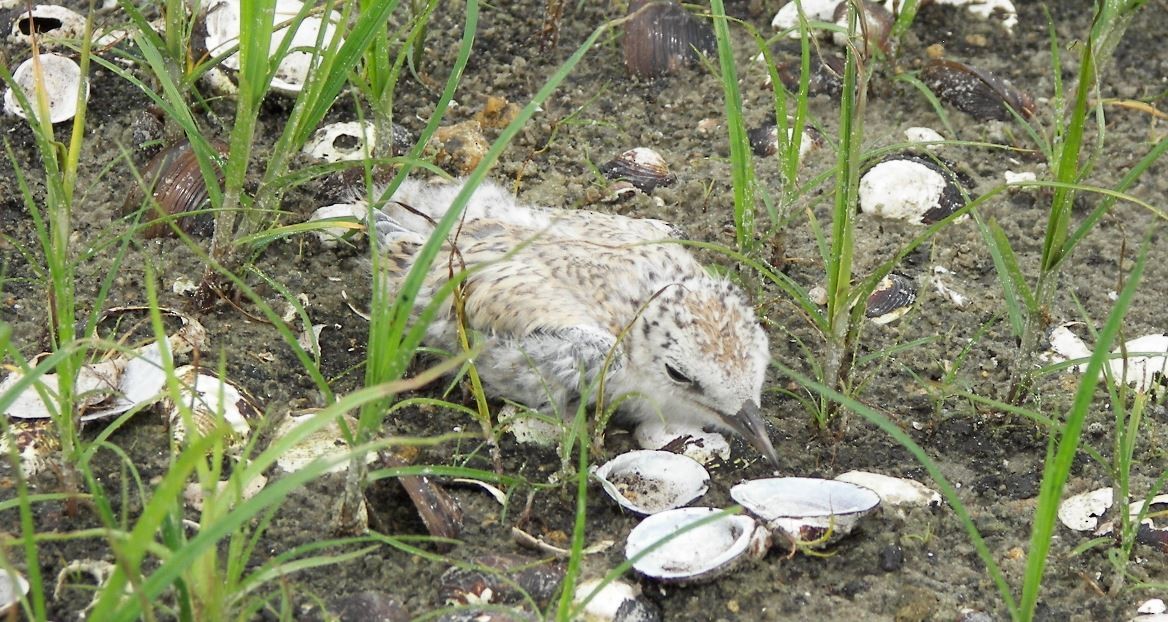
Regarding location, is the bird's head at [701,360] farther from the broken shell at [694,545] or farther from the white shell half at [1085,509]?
the white shell half at [1085,509]

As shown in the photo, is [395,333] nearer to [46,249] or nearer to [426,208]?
[46,249]

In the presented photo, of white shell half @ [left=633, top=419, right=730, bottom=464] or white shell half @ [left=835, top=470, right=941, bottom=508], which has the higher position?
white shell half @ [left=835, top=470, right=941, bottom=508]

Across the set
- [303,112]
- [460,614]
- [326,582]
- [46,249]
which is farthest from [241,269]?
[460,614]

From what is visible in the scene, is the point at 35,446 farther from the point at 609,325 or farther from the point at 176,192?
the point at 609,325

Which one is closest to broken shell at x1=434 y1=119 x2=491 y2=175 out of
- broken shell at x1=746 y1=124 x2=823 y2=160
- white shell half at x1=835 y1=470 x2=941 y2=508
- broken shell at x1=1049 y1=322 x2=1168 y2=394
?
broken shell at x1=746 y1=124 x2=823 y2=160

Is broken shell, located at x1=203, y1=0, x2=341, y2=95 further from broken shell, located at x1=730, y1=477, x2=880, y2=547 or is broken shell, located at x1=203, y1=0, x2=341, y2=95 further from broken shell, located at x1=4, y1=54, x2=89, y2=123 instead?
broken shell, located at x1=730, y1=477, x2=880, y2=547

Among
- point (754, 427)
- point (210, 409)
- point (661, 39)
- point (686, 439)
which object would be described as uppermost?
point (661, 39)

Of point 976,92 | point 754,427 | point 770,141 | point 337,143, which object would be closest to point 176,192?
point 337,143
